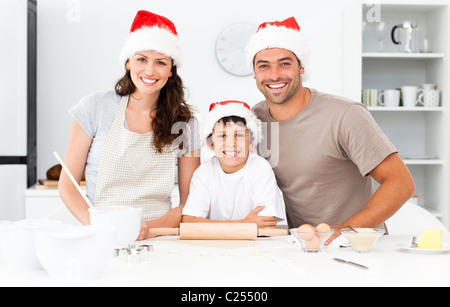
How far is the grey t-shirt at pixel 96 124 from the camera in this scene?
175 centimetres

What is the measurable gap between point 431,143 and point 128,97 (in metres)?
2.60

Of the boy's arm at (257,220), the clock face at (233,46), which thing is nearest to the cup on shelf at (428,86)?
the clock face at (233,46)

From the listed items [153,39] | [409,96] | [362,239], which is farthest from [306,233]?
[409,96]

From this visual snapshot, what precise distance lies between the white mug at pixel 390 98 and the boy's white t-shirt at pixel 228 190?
79.8 inches

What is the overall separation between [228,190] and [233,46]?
2152 millimetres

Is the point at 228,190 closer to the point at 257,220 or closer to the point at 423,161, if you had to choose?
the point at 257,220

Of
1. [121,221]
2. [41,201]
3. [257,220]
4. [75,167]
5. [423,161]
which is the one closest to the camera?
[121,221]

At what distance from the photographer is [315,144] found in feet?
5.78

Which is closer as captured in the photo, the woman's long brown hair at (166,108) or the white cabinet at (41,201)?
the woman's long brown hair at (166,108)

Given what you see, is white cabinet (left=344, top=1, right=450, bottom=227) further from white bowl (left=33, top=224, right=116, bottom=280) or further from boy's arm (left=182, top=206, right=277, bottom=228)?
white bowl (left=33, top=224, right=116, bottom=280)

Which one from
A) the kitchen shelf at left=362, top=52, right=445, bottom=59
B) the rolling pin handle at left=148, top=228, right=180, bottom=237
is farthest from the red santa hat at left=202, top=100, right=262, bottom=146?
A: the kitchen shelf at left=362, top=52, right=445, bottom=59

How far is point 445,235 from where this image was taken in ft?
Result: 5.13

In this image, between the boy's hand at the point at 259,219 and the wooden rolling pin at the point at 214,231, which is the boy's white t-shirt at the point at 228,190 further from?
the wooden rolling pin at the point at 214,231
